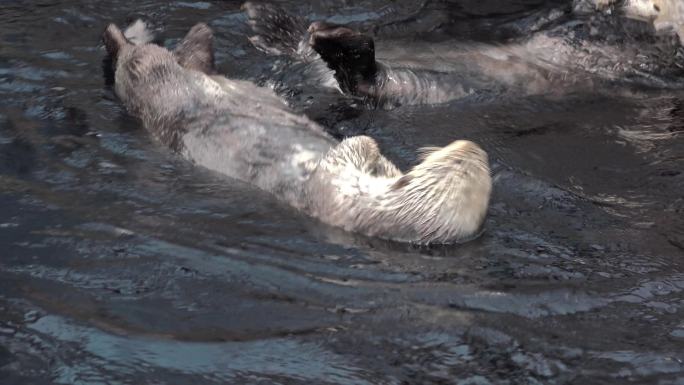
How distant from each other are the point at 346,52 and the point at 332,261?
1832mm

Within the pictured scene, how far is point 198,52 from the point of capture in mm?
Result: 6246

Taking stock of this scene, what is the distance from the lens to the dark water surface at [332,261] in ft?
Answer: 13.1

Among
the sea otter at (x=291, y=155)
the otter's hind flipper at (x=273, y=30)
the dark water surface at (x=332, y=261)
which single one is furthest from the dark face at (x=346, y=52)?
the otter's hind flipper at (x=273, y=30)

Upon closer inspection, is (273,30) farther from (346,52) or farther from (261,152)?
(261,152)

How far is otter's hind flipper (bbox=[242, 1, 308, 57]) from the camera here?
682 cm

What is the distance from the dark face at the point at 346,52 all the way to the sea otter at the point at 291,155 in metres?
0.44

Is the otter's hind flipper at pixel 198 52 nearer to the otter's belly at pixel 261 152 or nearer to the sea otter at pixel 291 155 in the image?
the sea otter at pixel 291 155

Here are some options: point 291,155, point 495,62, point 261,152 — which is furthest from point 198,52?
point 495,62

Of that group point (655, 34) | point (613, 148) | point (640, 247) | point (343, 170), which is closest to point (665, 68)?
point (655, 34)

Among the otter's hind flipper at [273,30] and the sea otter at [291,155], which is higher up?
the otter's hind flipper at [273,30]

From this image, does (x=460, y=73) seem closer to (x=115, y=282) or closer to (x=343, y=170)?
(x=343, y=170)

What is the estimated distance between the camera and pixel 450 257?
15.8ft

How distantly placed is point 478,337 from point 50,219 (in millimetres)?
2271

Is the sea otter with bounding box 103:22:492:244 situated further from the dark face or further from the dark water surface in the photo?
the dark face
